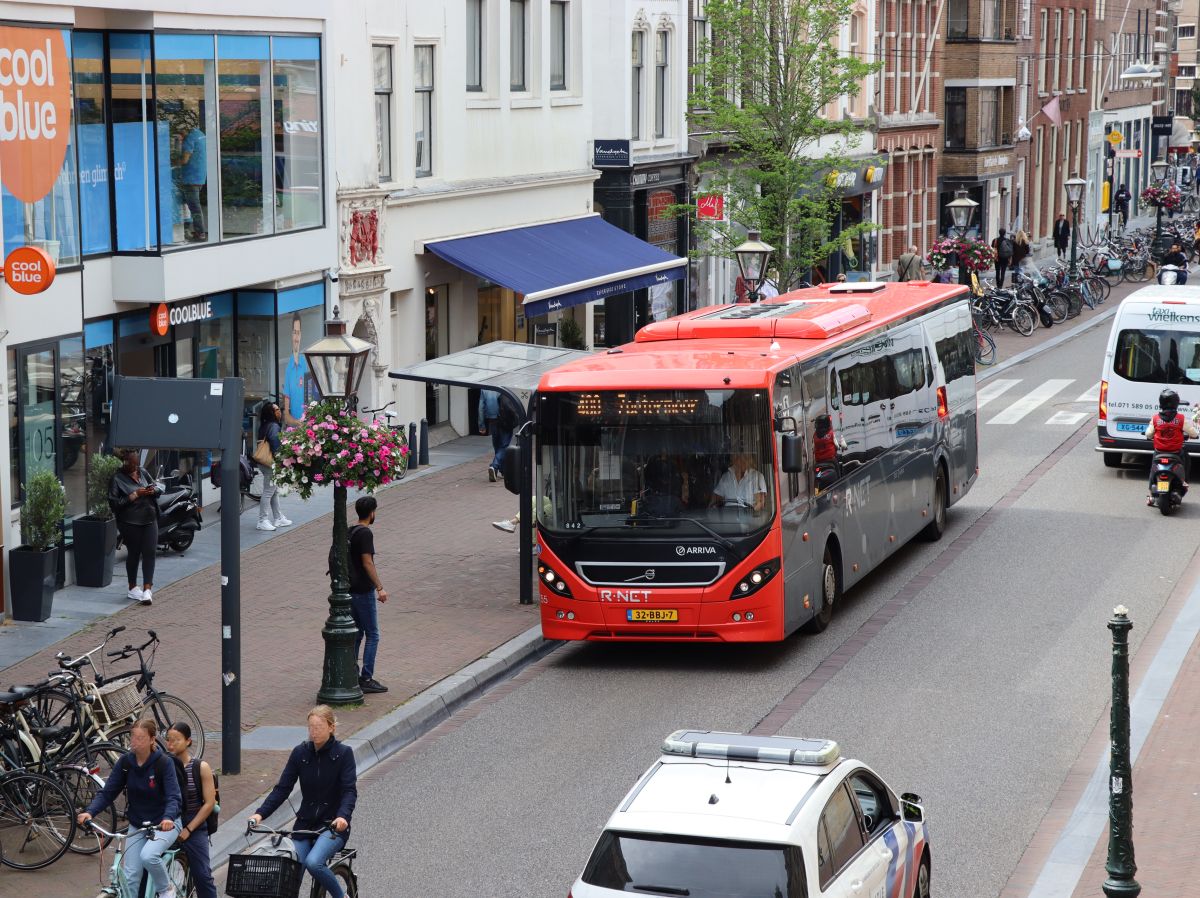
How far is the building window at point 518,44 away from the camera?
33375mm

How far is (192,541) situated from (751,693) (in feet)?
29.6

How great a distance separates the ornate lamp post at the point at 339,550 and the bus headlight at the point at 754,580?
3.47 m

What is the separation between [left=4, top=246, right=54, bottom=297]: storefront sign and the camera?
1883 centimetres

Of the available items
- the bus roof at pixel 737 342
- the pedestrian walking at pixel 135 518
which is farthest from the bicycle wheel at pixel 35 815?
the pedestrian walking at pixel 135 518

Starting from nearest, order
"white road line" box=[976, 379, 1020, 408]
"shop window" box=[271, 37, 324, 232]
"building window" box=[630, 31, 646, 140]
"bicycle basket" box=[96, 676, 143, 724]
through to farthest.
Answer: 1. "bicycle basket" box=[96, 676, 143, 724]
2. "shop window" box=[271, 37, 324, 232]
3. "white road line" box=[976, 379, 1020, 408]
4. "building window" box=[630, 31, 646, 140]

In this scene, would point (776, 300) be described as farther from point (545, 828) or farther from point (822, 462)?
point (545, 828)

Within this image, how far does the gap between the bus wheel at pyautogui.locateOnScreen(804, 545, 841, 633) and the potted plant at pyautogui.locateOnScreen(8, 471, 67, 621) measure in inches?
295

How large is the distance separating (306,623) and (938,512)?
8.50m

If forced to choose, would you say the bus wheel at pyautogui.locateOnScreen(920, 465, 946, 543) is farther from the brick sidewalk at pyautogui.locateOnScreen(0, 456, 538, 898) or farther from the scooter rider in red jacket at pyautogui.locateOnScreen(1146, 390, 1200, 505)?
the brick sidewalk at pyautogui.locateOnScreen(0, 456, 538, 898)

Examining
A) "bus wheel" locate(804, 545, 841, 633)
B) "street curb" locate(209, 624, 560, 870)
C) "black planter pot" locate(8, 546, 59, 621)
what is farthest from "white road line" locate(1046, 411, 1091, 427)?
"black planter pot" locate(8, 546, 59, 621)

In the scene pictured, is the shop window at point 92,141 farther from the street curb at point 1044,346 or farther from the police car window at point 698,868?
the street curb at point 1044,346

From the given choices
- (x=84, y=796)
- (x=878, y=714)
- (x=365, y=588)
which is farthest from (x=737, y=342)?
(x=84, y=796)

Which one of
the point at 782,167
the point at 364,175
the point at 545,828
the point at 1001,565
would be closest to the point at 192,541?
the point at 364,175

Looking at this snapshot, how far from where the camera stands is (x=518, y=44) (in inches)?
1328
